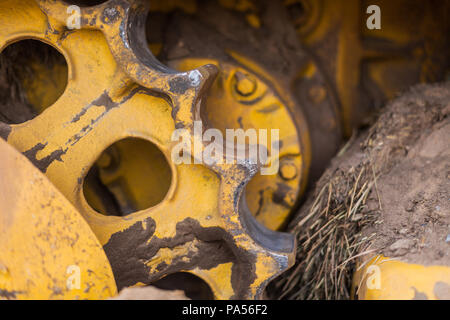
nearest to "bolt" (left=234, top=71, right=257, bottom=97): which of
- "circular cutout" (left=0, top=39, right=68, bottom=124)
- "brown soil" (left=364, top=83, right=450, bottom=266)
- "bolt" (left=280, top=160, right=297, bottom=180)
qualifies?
"bolt" (left=280, top=160, right=297, bottom=180)

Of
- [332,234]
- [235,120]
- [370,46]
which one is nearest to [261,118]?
[235,120]

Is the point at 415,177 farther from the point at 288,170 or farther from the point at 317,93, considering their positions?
the point at 317,93

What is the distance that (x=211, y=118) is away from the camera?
47.0 inches

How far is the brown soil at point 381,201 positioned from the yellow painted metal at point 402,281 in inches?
1.1

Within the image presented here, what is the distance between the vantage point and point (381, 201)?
1.03m

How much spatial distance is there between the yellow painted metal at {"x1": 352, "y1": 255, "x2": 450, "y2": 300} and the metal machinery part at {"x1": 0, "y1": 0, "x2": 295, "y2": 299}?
178 millimetres

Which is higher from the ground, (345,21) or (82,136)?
(345,21)

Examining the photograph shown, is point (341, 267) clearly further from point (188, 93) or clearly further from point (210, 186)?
point (188, 93)

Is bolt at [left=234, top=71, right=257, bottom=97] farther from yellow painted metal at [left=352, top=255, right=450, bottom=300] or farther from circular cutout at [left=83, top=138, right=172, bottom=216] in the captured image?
yellow painted metal at [left=352, top=255, right=450, bottom=300]

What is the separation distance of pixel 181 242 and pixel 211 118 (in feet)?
1.14

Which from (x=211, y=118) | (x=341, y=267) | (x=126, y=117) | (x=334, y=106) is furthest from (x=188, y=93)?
(x=334, y=106)

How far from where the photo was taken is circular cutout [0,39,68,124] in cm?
122

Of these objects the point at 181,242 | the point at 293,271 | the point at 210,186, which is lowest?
the point at 293,271

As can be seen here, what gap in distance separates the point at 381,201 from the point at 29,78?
0.95 meters
